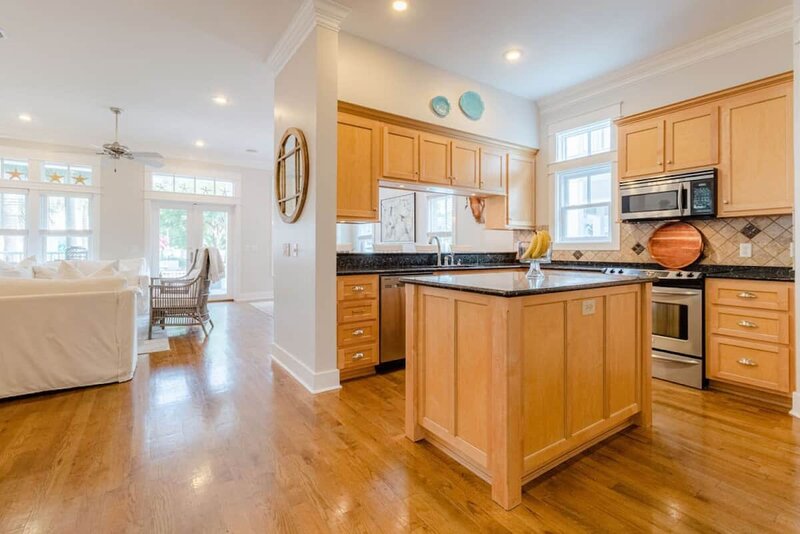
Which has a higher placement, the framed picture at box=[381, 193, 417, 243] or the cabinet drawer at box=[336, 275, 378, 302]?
the framed picture at box=[381, 193, 417, 243]

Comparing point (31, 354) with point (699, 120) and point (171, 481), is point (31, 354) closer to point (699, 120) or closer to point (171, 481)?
point (171, 481)

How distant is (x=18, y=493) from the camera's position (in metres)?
1.68

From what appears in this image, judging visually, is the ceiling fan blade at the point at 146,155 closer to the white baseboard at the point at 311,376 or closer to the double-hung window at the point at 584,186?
the white baseboard at the point at 311,376

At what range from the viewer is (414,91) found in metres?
3.77

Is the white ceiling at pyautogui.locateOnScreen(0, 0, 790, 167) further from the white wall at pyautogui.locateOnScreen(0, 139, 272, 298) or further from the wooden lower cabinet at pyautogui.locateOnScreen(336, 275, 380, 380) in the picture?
the wooden lower cabinet at pyautogui.locateOnScreen(336, 275, 380, 380)

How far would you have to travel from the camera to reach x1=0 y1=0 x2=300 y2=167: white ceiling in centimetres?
301

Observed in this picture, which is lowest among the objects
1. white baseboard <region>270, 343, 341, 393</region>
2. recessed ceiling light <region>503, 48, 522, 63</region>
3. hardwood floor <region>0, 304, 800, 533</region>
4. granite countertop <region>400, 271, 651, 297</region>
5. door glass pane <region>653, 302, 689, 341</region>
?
hardwood floor <region>0, 304, 800, 533</region>

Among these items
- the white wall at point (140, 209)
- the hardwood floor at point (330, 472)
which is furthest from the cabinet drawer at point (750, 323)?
the white wall at point (140, 209)

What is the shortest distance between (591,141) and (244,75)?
3.98 metres

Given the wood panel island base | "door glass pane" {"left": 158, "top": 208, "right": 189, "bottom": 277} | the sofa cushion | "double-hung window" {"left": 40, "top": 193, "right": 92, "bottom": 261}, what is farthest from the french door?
the wood panel island base

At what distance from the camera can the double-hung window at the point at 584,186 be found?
4230 millimetres

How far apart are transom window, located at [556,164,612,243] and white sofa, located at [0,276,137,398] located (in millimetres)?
4632

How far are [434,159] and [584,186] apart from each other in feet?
6.33

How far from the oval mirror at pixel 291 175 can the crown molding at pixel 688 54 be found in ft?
10.7
